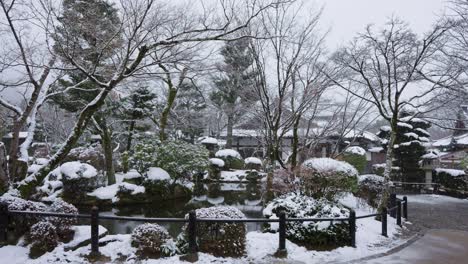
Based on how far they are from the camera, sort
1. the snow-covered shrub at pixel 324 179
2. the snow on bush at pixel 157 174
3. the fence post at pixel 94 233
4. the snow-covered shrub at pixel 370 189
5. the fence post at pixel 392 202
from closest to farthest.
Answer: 1. the fence post at pixel 94 233
2. the snow-covered shrub at pixel 324 179
3. the fence post at pixel 392 202
4. the snow-covered shrub at pixel 370 189
5. the snow on bush at pixel 157 174

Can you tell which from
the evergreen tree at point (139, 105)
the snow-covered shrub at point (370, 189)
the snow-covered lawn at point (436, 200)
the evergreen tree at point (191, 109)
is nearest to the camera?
the snow-covered shrub at point (370, 189)

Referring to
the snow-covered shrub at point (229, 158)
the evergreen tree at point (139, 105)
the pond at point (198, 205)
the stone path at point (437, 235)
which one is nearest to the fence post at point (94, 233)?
the pond at point (198, 205)

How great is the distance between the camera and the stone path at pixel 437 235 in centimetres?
746

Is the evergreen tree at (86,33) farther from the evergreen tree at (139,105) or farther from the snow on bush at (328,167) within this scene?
the evergreen tree at (139,105)

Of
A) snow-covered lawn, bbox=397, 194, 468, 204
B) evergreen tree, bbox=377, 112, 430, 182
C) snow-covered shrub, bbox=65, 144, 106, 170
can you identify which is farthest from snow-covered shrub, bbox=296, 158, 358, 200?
evergreen tree, bbox=377, 112, 430, 182

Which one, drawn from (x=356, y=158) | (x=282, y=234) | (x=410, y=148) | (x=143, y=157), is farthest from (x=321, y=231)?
(x=410, y=148)

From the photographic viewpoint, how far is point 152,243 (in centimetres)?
710

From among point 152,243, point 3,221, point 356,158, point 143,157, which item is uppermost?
point 143,157

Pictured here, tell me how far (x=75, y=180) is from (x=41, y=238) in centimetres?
785

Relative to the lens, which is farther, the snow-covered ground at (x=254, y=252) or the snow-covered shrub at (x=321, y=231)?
the snow-covered shrub at (x=321, y=231)

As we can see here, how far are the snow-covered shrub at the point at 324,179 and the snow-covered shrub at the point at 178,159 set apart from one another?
8.08m

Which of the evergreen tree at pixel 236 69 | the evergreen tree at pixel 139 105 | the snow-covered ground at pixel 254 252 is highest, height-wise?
the evergreen tree at pixel 236 69

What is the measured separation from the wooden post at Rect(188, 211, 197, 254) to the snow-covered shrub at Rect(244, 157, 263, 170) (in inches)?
745

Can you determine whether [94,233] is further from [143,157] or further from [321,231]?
[143,157]
